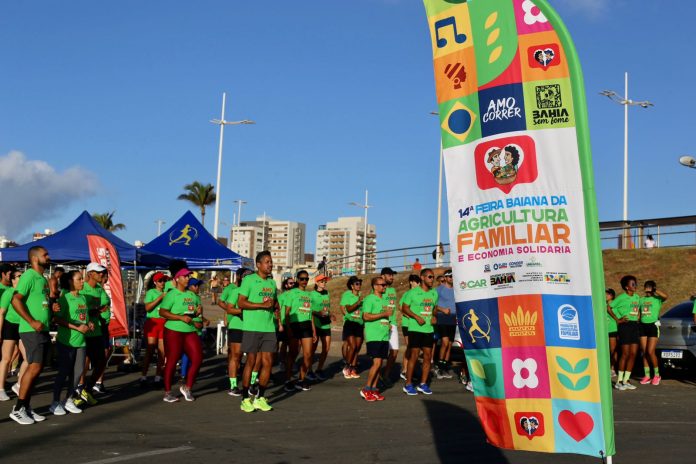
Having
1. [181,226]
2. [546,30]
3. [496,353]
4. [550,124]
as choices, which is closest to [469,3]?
[546,30]

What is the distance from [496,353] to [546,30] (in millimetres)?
1782

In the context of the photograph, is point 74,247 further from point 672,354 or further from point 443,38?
point 443,38

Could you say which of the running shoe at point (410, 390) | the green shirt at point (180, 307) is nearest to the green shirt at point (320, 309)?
the running shoe at point (410, 390)

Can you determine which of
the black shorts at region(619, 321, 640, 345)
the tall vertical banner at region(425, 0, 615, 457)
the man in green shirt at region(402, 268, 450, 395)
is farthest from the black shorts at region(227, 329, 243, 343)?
the tall vertical banner at region(425, 0, 615, 457)

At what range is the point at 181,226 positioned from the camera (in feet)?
75.8

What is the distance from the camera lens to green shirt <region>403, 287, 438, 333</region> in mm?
13812

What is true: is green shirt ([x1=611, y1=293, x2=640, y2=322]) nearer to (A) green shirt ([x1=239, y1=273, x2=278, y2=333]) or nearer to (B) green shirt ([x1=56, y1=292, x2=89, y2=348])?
(A) green shirt ([x1=239, y1=273, x2=278, y2=333])

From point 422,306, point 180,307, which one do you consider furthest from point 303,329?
point 180,307

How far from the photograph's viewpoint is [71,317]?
10805mm

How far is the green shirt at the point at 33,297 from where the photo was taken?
33.1 ft

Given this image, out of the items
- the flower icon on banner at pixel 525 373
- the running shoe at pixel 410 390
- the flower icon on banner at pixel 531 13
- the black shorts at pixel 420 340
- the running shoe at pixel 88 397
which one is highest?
the flower icon on banner at pixel 531 13

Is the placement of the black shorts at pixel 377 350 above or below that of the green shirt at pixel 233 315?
below

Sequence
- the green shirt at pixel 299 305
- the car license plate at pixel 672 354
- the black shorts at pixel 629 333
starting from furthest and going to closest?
the car license plate at pixel 672 354, the black shorts at pixel 629 333, the green shirt at pixel 299 305

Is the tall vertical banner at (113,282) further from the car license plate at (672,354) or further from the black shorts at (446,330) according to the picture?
the car license plate at (672,354)
